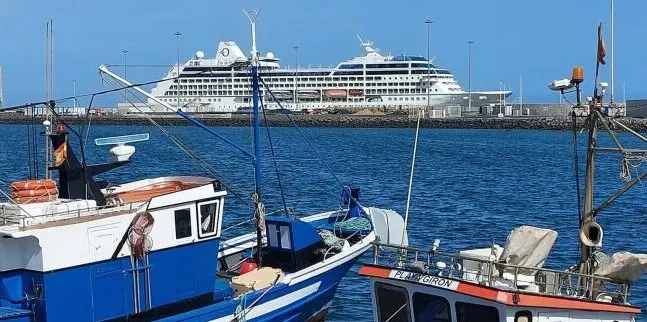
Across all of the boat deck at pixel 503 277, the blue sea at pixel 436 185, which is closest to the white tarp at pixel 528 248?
the boat deck at pixel 503 277

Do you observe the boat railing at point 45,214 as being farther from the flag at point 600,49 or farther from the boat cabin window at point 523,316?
the flag at point 600,49

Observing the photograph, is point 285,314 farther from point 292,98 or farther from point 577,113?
point 292,98

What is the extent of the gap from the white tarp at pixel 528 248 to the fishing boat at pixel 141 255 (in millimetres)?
5032

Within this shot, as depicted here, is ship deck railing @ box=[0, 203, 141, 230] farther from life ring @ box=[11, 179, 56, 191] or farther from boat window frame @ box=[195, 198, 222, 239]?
boat window frame @ box=[195, 198, 222, 239]

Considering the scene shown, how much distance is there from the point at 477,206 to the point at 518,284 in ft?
90.6

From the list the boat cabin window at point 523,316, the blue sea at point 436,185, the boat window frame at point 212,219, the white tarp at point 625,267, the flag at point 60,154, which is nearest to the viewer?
the boat cabin window at point 523,316

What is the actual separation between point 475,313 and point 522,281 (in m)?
1.32

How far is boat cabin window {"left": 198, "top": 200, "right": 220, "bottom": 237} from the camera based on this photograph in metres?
17.5

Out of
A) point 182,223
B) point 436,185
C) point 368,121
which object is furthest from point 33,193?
point 368,121

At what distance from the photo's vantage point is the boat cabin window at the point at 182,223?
17219 mm

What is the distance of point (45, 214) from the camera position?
15.9 metres

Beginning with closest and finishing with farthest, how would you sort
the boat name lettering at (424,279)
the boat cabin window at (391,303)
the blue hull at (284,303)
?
the boat name lettering at (424,279) < the boat cabin window at (391,303) < the blue hull at (284,303)

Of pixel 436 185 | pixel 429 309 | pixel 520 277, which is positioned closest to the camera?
pixel 429 309

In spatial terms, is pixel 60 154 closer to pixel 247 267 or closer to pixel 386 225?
pixel 247 267
